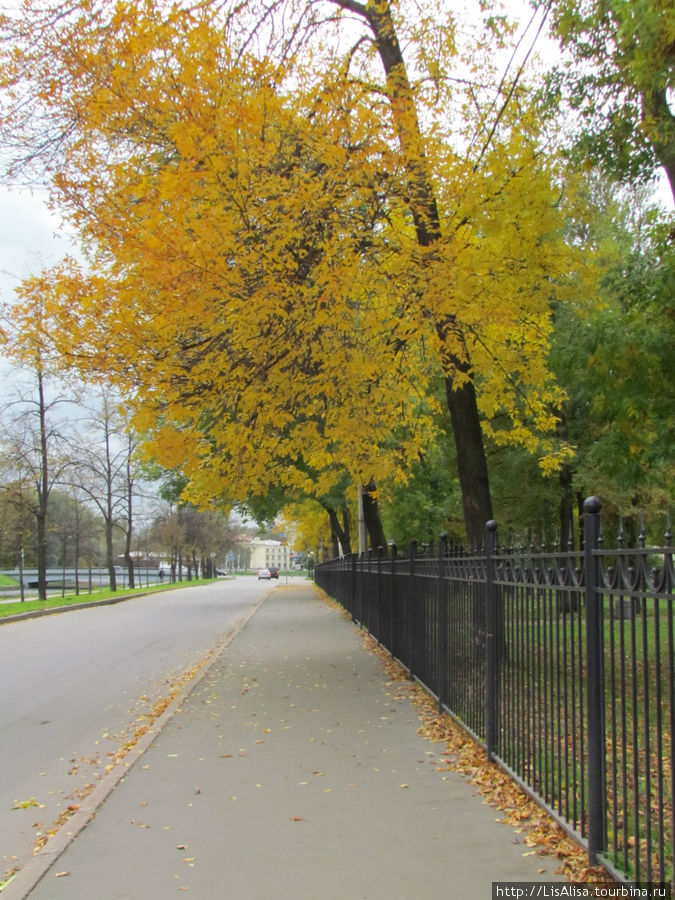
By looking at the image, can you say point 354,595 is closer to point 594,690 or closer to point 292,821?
point 292,821

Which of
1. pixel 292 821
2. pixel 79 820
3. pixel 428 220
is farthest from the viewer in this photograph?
pixel 428 220

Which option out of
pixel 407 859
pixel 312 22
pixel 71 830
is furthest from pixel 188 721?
pixel 312 22

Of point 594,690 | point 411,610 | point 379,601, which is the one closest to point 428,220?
point 411,610

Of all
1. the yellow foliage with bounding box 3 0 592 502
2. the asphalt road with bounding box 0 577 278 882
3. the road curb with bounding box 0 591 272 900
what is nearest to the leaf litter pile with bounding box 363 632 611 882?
the road curb with bounding box 0 591 272 900

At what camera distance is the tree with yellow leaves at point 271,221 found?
8.33 m

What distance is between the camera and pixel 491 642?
6273mm

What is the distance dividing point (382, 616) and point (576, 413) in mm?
7590

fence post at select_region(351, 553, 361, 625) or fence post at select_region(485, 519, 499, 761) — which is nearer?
fence post at select_region(485, 519, 499, 761)

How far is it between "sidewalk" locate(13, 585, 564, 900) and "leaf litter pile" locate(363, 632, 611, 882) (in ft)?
0.35

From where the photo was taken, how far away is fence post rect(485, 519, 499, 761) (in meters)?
6.25

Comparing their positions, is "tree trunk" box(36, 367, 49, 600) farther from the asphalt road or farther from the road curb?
the road curb

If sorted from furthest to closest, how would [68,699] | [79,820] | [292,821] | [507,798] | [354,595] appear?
[354,595]
[68,699]
[507,798]
[79,820]
[292,821]

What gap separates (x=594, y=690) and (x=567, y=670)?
1.80 ft

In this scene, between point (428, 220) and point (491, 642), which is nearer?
point (491, 642)
